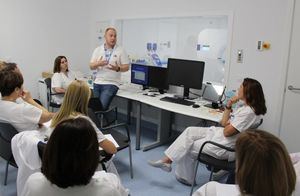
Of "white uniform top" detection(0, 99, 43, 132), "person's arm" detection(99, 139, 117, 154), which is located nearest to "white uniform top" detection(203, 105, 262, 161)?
"person's arm" detection(99, 139, 117, 154)

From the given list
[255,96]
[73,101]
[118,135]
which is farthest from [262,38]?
[73,101]

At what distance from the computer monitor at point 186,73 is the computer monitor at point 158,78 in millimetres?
237

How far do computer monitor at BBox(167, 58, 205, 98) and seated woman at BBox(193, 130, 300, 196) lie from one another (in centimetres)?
264

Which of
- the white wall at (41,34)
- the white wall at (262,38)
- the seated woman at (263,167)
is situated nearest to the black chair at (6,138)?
the seated woman at (263,167)

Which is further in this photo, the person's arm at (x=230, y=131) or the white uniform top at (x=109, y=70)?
the white uniform top at (x=109, y=70)

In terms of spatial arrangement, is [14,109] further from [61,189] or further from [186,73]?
[186,73]

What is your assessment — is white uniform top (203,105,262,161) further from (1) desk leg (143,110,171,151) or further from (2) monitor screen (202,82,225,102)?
(1) desk leg (143,110,171,151)

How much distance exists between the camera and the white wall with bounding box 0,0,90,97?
16.4ft

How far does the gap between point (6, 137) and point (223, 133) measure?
187 cm

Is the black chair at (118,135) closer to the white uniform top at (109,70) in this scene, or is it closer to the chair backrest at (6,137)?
the chair backrest at (6,137)

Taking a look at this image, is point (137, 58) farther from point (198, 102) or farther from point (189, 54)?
point (198, 102)

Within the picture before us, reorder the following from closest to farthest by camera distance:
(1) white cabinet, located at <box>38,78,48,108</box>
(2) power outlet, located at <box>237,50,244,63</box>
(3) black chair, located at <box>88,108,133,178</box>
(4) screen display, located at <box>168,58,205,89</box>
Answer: (3) black chair, located at <box>88,108,133,178</box> < (2) power outlet, located at <box>237,50,244,63</box> < (4) screen display, located at <box>168,58,205,89</box> < (1) white cabinet, located at <box>38,78,48,108</box>

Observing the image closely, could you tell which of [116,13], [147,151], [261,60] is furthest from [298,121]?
[116,13]

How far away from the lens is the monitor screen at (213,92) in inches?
144
